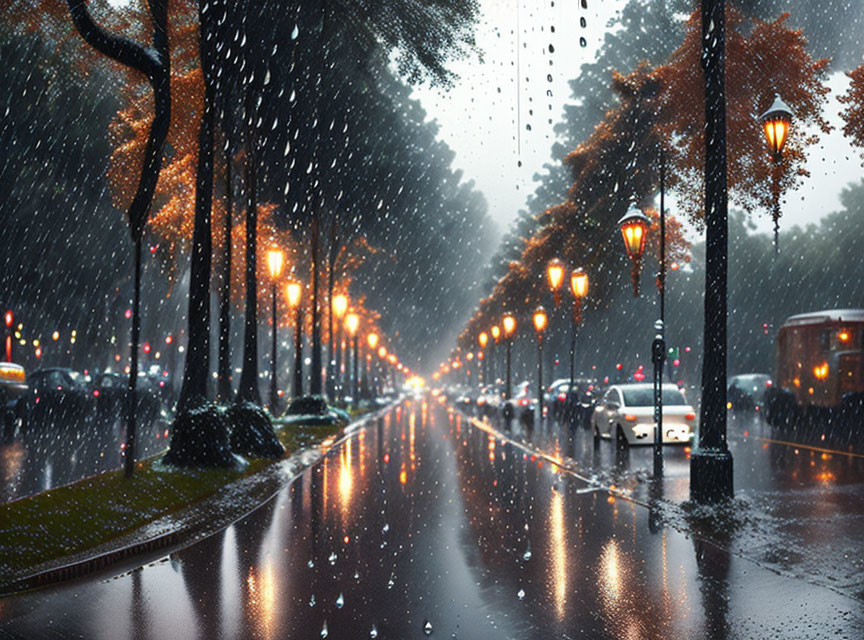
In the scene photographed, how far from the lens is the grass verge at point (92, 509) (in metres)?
8.98

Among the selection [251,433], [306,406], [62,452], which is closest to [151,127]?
[251,433]

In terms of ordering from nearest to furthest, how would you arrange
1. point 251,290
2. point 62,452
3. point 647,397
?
point 62,452
point 647,397
point 251,290

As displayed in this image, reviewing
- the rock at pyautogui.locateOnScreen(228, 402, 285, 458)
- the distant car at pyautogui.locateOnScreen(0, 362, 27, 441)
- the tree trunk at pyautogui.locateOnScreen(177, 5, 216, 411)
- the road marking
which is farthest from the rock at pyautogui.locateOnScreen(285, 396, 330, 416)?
the tree trunk at pyautogui.locateOnScreen(177, 5, 216, 411)

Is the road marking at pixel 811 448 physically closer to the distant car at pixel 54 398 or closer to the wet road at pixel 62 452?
the wet road at pixel 62 452

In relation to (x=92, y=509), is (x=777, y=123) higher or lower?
higher

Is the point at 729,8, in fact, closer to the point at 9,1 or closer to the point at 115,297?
the point at 9,1

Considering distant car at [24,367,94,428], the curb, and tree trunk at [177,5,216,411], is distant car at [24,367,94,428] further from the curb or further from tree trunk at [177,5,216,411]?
the curb

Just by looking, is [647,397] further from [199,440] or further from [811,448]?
[199,440]

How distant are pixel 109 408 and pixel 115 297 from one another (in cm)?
1141

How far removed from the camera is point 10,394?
27.8 meters

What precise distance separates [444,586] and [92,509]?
17.7 ft

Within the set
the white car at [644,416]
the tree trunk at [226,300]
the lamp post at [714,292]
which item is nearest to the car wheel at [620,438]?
the white car at [644,416]

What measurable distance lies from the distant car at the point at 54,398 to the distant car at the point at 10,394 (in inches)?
137

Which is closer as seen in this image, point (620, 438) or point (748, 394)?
point (620, 438)
